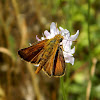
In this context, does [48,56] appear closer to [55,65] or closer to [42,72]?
[55,65]

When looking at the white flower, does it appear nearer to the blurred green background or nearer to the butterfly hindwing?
the butterfly hindwing

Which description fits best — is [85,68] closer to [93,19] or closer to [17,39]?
[93,19]

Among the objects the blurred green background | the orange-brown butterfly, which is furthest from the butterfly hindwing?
the blurred green background

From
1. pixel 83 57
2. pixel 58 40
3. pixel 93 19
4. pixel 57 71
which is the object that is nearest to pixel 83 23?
pixel 93 19

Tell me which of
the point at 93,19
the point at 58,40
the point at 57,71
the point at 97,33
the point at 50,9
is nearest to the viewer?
the point at 57,71

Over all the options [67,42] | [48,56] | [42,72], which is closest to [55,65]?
[48,56]

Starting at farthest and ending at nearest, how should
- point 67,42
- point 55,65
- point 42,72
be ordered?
1. point 42,72
2. point 67,42
3. point 55,65
